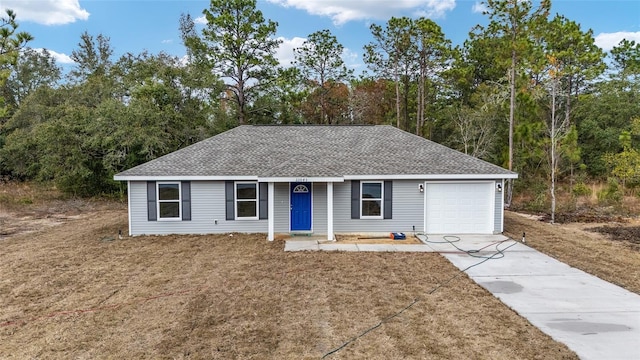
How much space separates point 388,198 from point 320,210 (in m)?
2.38

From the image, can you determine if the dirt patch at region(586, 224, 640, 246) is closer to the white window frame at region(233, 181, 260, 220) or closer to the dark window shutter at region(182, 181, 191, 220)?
the white window frame at region(233, 181, 260, 220)

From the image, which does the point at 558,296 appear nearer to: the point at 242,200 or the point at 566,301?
the point at 566,301

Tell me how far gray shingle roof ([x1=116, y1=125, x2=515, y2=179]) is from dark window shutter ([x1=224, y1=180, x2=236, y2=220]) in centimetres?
43

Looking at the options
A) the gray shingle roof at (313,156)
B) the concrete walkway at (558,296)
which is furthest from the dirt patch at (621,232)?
the gray shingle roof at (313,156)

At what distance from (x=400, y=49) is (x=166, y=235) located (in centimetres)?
2266

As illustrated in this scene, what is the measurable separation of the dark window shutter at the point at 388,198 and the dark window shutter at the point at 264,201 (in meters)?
4.08

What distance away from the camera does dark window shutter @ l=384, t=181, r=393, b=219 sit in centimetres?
1244

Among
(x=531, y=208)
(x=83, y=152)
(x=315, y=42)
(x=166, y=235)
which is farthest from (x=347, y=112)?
(x=166, y=235)

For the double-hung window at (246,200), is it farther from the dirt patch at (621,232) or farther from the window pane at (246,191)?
the dirt patch at (621,232)

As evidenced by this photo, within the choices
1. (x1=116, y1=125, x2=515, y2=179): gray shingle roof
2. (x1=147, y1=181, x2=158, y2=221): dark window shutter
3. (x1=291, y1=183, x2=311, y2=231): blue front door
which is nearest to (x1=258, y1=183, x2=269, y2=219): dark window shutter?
(x1=116, y1=125, x2=515, y2=179): gray shingle roof

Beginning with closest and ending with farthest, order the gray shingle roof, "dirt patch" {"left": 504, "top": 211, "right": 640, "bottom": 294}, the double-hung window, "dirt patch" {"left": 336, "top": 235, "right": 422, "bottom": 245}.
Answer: "dirt patch" {"left": 504, "top": 211, "right": 640, "bottom": 294}
"dirt patch" {"left": 336, "top": 235, "right": 422, "bottom": 245}
the gray shingle roof
the double-hung window

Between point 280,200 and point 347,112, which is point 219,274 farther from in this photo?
point 347,112

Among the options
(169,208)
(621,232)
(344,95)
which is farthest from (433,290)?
(344,95)

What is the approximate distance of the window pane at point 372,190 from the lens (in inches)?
492
